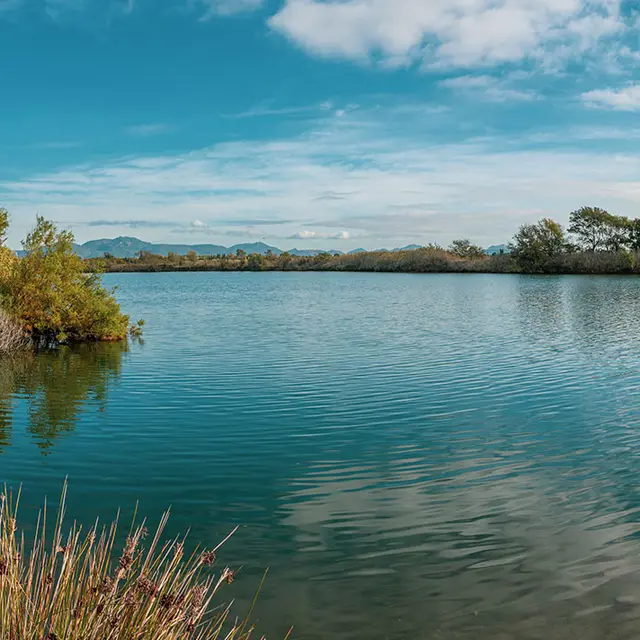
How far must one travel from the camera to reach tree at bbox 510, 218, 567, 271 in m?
80.8

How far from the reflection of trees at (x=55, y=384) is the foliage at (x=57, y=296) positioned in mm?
922

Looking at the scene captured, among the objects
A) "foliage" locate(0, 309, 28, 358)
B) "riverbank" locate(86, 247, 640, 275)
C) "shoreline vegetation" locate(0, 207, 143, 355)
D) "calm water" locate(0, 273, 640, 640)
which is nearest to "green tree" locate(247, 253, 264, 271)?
"riverbank" locate(86, 247, 640, 275)

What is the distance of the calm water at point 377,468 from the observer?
18.5ft

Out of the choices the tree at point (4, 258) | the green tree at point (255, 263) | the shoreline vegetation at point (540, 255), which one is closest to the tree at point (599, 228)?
the shoreline vegetation at point (540, 255)

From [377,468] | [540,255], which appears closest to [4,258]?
[377,468]

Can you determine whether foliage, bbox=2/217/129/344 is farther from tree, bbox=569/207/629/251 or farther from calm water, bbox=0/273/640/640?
tree, bbox=569/207/629/251

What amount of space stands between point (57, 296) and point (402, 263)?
73.5 metres

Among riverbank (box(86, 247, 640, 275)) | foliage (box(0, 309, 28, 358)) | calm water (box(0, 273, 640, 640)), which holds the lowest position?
calm water (box(0, 273, 640, 640))

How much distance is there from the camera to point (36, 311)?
2205cm

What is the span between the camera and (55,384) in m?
15.5

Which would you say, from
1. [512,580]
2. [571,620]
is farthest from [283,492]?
[571,620]

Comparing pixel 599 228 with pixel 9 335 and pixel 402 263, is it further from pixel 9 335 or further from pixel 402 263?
pixel 9 335

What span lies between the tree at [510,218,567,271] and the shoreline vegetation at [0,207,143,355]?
2642 inches

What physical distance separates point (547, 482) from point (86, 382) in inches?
444
